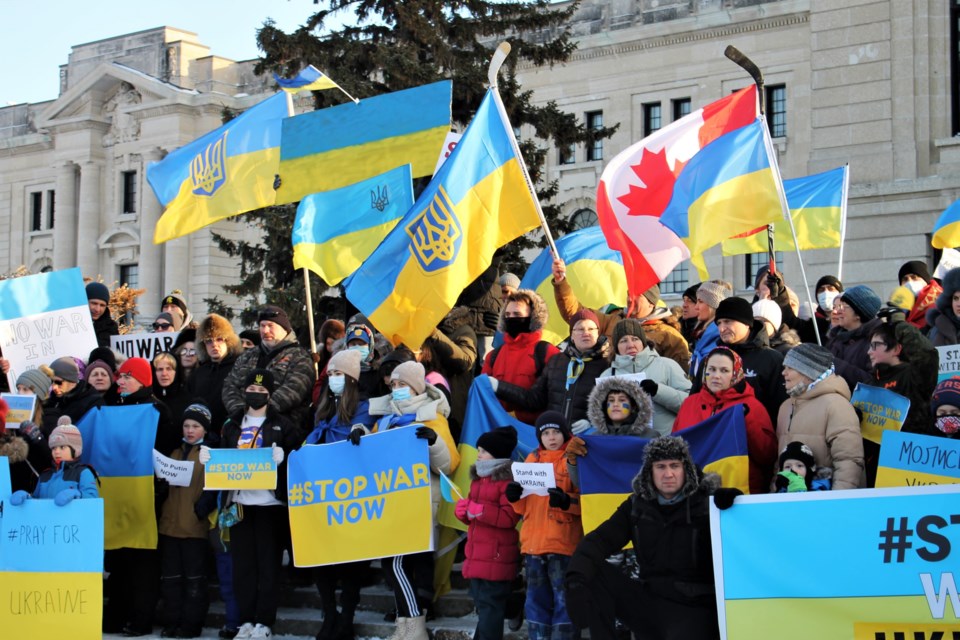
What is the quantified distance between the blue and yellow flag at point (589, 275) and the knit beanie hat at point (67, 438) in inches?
182

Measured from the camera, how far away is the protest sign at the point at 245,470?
30.9 feet

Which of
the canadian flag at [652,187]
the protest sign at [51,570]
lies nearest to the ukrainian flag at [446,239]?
the canadian flag at [652,187]

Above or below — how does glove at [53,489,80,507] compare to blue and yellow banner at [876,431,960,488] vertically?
below

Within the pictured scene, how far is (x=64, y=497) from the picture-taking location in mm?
9078

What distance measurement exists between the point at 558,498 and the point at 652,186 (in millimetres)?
3047

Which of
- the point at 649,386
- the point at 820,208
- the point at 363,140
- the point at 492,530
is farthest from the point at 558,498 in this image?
the point at 820,208

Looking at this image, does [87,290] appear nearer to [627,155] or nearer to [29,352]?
[29,352]

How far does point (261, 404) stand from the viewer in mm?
9648

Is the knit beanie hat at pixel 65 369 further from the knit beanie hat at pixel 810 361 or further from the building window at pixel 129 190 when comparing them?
the building window at pixel 129 190

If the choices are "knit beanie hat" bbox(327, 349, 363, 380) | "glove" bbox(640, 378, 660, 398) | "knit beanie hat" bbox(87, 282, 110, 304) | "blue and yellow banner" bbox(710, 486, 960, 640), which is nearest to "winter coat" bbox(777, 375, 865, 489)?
"blue and yellow banner" bbox(710, 486, 960, 640)

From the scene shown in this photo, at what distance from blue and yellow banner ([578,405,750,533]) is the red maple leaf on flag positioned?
105 inches

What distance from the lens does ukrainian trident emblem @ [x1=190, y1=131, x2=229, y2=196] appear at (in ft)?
40.4

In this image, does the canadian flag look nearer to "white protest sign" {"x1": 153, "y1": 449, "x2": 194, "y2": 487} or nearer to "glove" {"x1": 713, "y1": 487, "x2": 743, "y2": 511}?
"glove" {"x1": 713, "y1": 487, "x2": 743, "y2": 511}

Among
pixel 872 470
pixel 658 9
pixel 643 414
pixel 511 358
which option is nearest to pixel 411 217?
pixel 511 358
